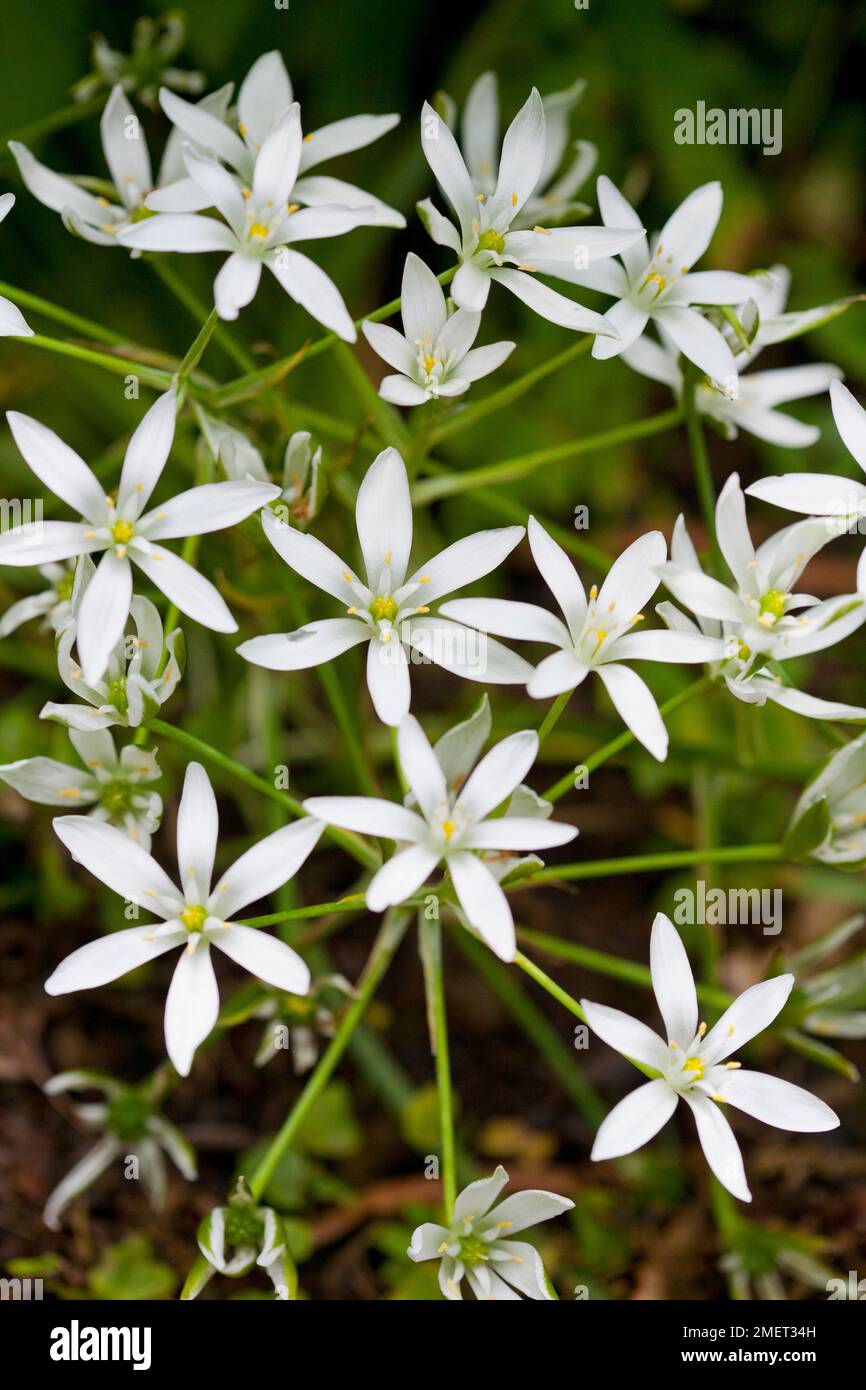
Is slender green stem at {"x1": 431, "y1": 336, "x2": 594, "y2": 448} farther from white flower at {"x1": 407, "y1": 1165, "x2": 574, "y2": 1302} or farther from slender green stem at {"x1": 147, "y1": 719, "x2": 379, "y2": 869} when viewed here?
white flower at {"x1": 407, "y1": 1165, "x2": 574, "y2": 1302}

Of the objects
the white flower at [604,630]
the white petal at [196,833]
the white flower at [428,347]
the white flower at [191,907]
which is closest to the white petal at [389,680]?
the white flower at [604,630]

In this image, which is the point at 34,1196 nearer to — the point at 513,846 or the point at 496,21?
the point at 513,846

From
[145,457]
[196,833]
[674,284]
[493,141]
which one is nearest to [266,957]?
[196,833]

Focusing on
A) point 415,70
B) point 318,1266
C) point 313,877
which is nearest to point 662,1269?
point 318,1266

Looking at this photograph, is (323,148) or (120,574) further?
(323,148)

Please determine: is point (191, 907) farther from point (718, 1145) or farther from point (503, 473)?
point (503, 473)

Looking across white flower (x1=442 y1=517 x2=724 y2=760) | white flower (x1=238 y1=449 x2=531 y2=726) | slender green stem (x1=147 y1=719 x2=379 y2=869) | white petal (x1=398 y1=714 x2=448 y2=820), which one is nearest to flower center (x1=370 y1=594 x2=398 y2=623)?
white flower (x1=238 y1=449 x2=531 y2=726)
